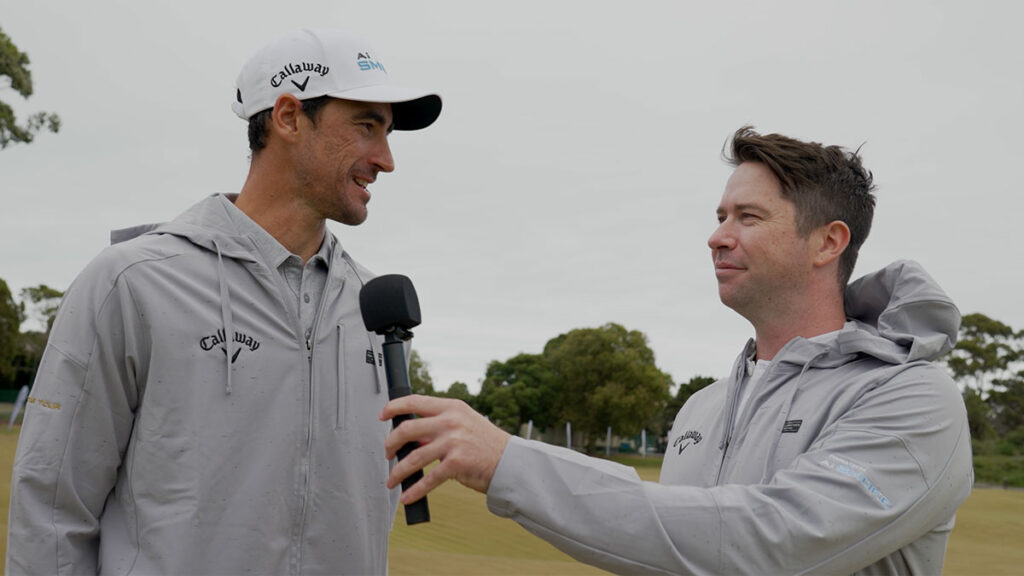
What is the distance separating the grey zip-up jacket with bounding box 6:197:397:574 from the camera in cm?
289

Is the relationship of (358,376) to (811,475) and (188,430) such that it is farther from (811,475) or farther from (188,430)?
(811,475)

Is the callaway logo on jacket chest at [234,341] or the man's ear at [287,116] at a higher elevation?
the man's ear at [287,116]

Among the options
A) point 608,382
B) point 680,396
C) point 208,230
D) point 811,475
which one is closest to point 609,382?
point 608,382

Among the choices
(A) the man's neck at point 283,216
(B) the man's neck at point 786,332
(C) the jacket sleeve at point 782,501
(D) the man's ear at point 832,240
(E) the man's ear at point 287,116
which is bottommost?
(C) the jacket sleeve at point 782,501

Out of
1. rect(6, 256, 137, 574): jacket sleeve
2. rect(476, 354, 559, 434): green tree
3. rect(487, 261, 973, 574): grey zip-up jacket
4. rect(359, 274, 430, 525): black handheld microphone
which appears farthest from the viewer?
rect(476, 354, 559, 434): green tree

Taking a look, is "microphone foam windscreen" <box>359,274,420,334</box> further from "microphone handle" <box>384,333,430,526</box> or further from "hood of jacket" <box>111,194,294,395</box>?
"hood of jacket" <box>111,194,294,395</box>

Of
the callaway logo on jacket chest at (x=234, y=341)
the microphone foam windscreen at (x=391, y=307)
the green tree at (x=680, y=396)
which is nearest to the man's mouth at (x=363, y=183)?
the callaway logo on jacket chest at (x=234, y=341)

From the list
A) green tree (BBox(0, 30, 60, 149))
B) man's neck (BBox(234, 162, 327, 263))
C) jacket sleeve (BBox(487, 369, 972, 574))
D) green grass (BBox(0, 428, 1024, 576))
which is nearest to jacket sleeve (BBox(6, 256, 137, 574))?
man's neck (BBox(234, 162, 327, 263))

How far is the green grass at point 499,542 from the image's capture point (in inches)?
595

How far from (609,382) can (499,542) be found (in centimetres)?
4392

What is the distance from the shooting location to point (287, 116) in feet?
11.3

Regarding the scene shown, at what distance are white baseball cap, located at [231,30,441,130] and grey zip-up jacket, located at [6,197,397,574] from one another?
1.92ft

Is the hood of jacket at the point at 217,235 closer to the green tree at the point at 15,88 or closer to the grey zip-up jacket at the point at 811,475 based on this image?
the grey zip-up jacket at the point at 811,475

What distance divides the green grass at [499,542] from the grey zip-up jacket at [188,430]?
11001 millimetres
